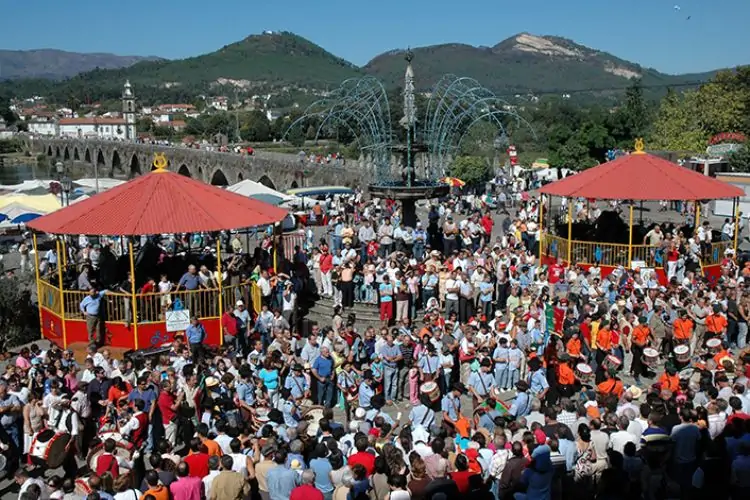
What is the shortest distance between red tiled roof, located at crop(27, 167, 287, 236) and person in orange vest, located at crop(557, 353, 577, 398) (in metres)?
7.57

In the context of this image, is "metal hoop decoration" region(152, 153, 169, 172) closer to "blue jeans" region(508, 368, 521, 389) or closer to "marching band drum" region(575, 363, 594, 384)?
"blue jeans" region(508, 368, 521, 389)

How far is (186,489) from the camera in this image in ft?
26.3

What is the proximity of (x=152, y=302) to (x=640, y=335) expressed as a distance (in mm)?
9671

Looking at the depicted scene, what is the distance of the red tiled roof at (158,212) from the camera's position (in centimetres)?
1608

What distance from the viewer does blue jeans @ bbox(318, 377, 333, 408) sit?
12484 millimetres

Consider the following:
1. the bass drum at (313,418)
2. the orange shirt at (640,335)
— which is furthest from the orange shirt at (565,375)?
the bass drum at (313,418)

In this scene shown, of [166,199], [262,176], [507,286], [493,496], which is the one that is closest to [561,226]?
[507,286]

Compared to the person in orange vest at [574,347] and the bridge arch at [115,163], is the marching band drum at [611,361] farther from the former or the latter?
the bridge arch at [115,163]

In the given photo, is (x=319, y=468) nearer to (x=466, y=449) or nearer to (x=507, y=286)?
(x=466, y=449)

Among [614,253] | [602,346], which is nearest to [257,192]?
[614,253]

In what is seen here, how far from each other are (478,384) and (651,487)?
344 cm

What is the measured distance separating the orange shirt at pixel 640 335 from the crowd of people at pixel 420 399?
3cm

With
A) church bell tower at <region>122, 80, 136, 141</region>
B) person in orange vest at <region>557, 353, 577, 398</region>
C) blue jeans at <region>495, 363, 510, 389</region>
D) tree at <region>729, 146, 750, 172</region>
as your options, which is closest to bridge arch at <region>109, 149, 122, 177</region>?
church bell tower at <region>122, 80, 136, 141</region>

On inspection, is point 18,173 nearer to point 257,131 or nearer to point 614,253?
point 257,131
